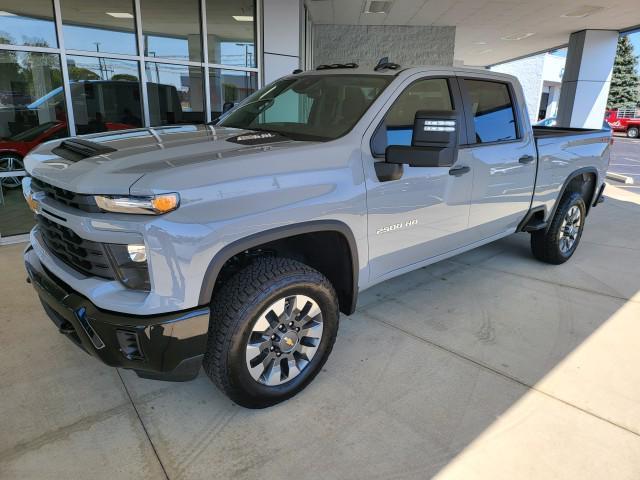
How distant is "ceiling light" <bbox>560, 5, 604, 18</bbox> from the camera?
1164 centimetres

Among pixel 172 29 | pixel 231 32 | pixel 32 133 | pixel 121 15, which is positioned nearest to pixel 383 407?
pixel 32 133

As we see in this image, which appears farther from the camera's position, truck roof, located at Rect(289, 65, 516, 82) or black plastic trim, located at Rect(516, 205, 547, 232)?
black plastic trim, located at Rect(516, 205, 547, 232)

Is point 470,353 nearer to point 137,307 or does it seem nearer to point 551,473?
point 551,473

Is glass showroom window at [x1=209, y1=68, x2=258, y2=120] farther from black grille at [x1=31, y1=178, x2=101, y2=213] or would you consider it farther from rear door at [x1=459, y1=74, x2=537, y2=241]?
black grille at [x1=31, y1=178, x2=101, y2=213]

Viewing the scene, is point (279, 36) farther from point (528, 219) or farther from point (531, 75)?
point (531, 75)

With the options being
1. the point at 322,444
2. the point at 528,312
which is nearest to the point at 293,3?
the point at 528,312

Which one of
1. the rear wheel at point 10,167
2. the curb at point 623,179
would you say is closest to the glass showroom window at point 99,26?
the rear wheel at point 10,167

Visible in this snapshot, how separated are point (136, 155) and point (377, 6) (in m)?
11.3

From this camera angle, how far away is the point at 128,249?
206 centimetres

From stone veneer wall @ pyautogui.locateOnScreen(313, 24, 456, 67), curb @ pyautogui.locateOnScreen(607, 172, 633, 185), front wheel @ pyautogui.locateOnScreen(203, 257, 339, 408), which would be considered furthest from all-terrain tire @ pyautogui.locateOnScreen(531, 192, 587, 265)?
stone veneer wall @ pyautogui.locateOnScreen(313, 24, 456, 67)

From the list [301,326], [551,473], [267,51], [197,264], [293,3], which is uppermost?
[293,3]

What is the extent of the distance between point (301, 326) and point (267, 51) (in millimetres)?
6378

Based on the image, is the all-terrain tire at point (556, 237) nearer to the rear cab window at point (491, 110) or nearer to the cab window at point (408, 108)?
the rear cab window at point (491, 110)

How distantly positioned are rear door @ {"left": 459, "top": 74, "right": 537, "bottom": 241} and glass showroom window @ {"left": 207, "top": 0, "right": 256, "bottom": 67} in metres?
4.95
